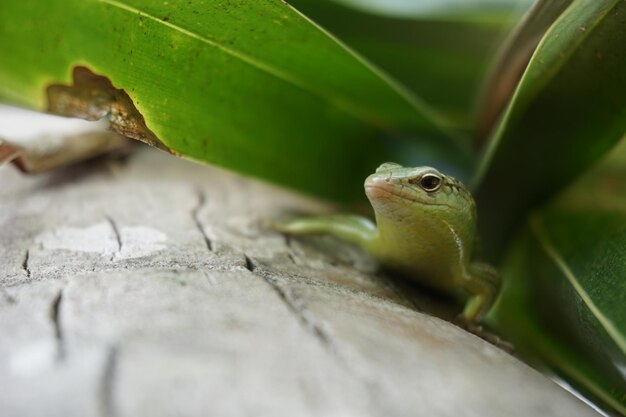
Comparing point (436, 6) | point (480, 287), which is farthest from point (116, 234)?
point (436, 6)

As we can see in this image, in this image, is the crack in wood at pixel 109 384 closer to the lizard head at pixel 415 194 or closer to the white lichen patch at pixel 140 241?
the white lichen patch at pixel 140 241

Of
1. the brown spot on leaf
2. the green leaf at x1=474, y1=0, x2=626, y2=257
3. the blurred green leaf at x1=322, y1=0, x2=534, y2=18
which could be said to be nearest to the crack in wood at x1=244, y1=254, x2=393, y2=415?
the brown spot on leaf

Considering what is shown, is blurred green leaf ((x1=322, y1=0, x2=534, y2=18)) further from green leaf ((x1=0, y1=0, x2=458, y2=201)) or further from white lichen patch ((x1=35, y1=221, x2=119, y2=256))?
white lichen patch ((x1=35, y1=221, x2=119, y2=256))

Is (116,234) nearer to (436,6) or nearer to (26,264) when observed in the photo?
(26,264)

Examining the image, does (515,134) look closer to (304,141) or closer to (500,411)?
(304,141)

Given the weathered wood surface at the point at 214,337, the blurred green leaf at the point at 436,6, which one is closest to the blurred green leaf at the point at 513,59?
the blurred green leaf at the point at 436,6

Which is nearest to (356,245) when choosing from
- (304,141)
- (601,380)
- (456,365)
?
(304,141)
